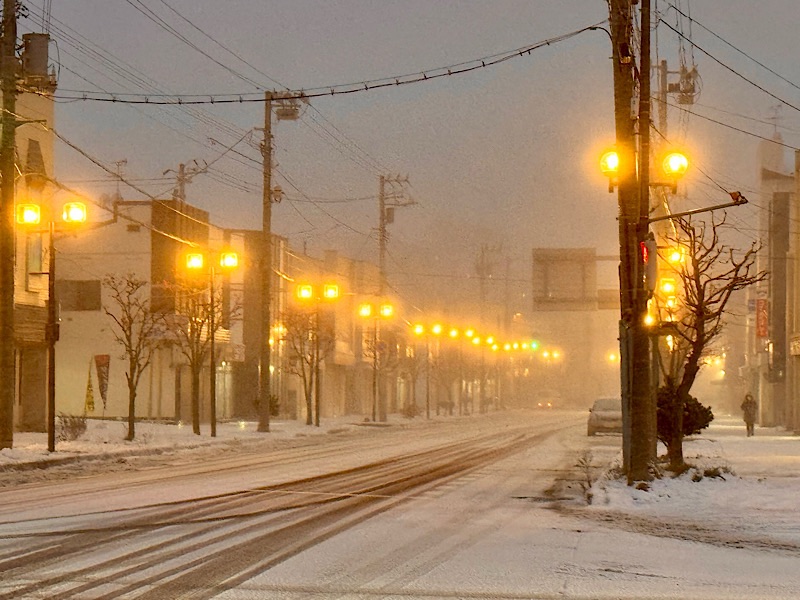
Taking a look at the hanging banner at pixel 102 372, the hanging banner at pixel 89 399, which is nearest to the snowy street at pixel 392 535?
the hanging banner at pixel 89 399

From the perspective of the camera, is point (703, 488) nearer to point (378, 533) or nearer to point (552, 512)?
point (552, 512)

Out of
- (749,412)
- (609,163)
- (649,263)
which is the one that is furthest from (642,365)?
(749,412)

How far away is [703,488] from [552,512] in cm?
367

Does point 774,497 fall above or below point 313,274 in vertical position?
below

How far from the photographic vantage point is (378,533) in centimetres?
1359

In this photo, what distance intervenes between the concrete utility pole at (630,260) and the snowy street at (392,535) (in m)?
0.91

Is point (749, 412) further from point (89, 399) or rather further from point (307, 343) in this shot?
point (307, 343)

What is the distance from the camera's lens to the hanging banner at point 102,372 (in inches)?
2068

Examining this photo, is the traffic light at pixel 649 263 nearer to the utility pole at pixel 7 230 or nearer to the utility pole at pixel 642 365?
the utility pole at pixel 642 365

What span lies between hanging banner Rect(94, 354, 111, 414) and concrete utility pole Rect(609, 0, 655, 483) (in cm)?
3659

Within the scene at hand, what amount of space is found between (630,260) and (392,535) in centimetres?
782

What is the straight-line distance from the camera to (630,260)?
63.8ft

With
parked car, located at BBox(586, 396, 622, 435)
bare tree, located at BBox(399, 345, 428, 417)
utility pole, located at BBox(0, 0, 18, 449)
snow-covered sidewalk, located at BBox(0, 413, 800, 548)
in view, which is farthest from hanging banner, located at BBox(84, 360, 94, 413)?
bare tree, located at BBox(399, 345, 428, 417)

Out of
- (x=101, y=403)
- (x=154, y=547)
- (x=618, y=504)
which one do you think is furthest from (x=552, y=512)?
(x=101, y=403)
